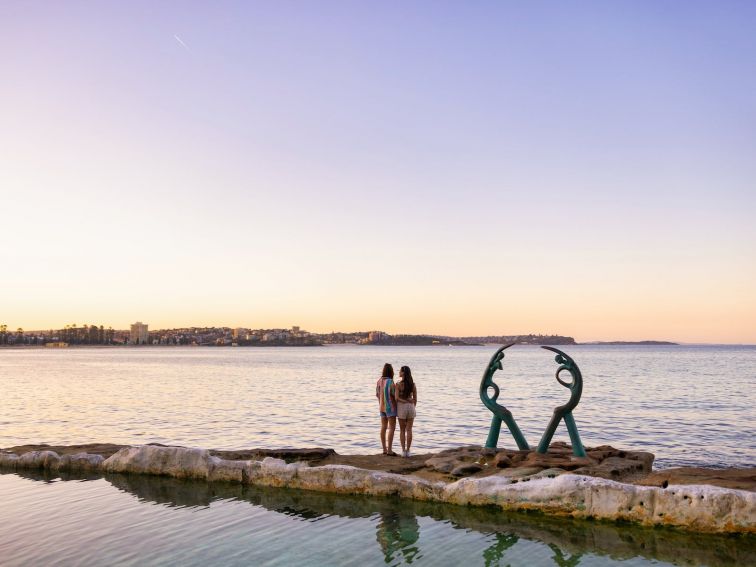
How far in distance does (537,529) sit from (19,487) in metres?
9.34

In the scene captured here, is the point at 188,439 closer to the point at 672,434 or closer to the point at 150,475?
the point at 150,475

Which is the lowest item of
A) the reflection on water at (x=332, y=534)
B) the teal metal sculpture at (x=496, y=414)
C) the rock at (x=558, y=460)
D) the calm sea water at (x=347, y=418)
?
the calm sea water at (x=347, y=418)

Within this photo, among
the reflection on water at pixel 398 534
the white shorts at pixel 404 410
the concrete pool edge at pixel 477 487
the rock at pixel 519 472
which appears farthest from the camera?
the white shorts at pixel 404 410

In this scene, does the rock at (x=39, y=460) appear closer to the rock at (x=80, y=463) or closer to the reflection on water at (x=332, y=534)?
the rock at (x=80, y=463)

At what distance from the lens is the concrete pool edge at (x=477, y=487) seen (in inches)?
338

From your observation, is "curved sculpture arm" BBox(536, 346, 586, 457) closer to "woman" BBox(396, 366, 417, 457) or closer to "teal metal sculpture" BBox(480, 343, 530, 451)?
"teal metal sculpture" BBox(480, 343, 530, 451)

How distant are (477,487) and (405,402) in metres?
3.57

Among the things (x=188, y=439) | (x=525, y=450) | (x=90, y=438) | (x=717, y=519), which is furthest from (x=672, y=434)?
(x=90, y=438)

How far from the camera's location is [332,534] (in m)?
8.84

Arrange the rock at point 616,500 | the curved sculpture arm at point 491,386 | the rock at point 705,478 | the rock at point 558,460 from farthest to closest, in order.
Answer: the curved sculpture arm at point 491,386 → the rock at point 558,460 → the rock at point 705,478 → the rock at point 616,500

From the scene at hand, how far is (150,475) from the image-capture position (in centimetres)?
1271

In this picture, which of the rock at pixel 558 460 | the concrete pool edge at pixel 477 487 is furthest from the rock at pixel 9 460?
the rock at pixel 558 460

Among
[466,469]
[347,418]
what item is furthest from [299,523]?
[347,418]

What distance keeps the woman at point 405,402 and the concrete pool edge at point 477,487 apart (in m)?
2.25
